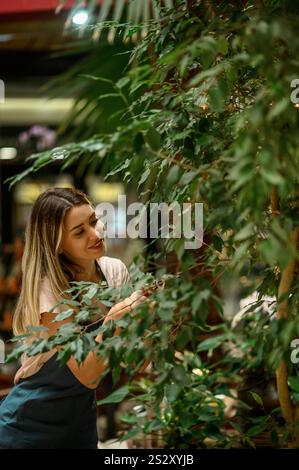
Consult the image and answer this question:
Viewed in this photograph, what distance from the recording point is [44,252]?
81.9 inches

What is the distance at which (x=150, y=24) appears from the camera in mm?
1749

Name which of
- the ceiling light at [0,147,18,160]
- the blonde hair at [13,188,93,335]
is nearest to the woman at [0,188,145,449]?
the blonde hair at [13,188,93,335]

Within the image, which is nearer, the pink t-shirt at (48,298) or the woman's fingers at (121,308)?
the woman's fingers at (121,308)

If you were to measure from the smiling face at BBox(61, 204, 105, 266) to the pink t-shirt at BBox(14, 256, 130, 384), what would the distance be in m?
0.10

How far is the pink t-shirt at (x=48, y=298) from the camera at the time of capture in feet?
6.60

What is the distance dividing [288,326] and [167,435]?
89 cm

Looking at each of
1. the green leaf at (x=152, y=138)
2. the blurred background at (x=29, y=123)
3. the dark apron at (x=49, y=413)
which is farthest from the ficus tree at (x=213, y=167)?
the blurred background at (x=29, y=123)

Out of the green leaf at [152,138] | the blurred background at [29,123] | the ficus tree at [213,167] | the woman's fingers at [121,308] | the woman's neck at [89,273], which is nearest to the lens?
the ficus tree at [213,167]

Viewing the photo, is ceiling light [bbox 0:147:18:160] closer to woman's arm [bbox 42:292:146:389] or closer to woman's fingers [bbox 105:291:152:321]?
woman's arm [bbox 42:292:146:389]

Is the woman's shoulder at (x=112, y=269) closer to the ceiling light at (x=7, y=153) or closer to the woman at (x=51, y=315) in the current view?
the woman at (x=51, y=315)

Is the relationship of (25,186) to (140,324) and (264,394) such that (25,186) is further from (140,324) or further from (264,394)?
(140,324)
